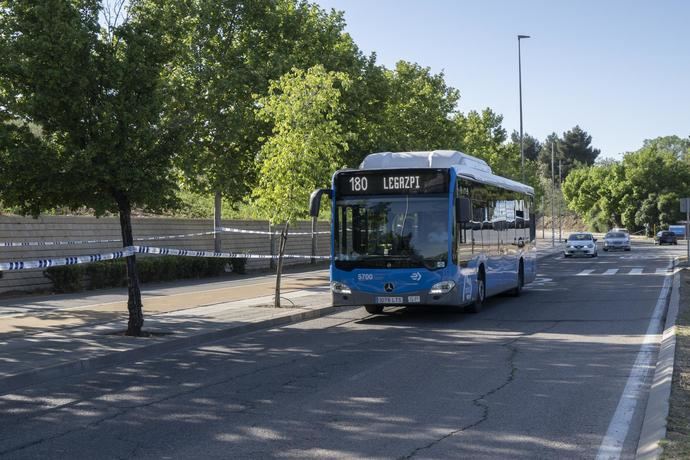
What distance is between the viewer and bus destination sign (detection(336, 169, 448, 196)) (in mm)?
15281

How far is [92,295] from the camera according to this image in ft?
66.7

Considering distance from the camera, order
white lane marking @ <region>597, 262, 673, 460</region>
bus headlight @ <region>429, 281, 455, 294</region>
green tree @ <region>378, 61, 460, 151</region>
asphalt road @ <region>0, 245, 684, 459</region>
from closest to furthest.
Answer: white lane marking @ <region>597, 262, 673, 460</region>, asphalt road @ <region>0, 245, 684, 459</region>, bus headlight @ <region>429, 281, 455, 294</region>, green tree @ <region>378, 61, 460, 151</region>

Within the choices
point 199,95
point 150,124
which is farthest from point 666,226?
point 150,124

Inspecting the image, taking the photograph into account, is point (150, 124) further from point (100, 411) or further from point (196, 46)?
point (196, 46)

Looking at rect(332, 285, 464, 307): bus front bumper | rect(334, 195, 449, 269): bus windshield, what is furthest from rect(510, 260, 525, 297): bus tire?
rect(334, 195, 449, 269): bus windshield

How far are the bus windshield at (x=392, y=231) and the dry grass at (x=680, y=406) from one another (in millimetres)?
4522

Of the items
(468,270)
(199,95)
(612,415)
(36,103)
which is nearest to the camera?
(612,415)

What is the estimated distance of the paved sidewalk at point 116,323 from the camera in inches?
425

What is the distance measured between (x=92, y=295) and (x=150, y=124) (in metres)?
8.51

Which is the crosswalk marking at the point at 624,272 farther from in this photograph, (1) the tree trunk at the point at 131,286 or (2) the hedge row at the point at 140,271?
(1) the tree trunk at the point at 131,286

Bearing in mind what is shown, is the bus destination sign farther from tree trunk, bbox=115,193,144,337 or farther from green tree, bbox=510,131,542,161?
green tree, bbox=510,131,542,161

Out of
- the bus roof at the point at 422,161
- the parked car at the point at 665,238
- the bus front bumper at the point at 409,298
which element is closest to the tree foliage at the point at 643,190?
the parked car at the point at 665,238

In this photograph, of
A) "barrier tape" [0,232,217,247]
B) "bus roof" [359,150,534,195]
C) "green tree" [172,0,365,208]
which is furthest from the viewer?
"green tree" [172,0,365,208]

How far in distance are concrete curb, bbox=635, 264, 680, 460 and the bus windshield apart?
4537mm
